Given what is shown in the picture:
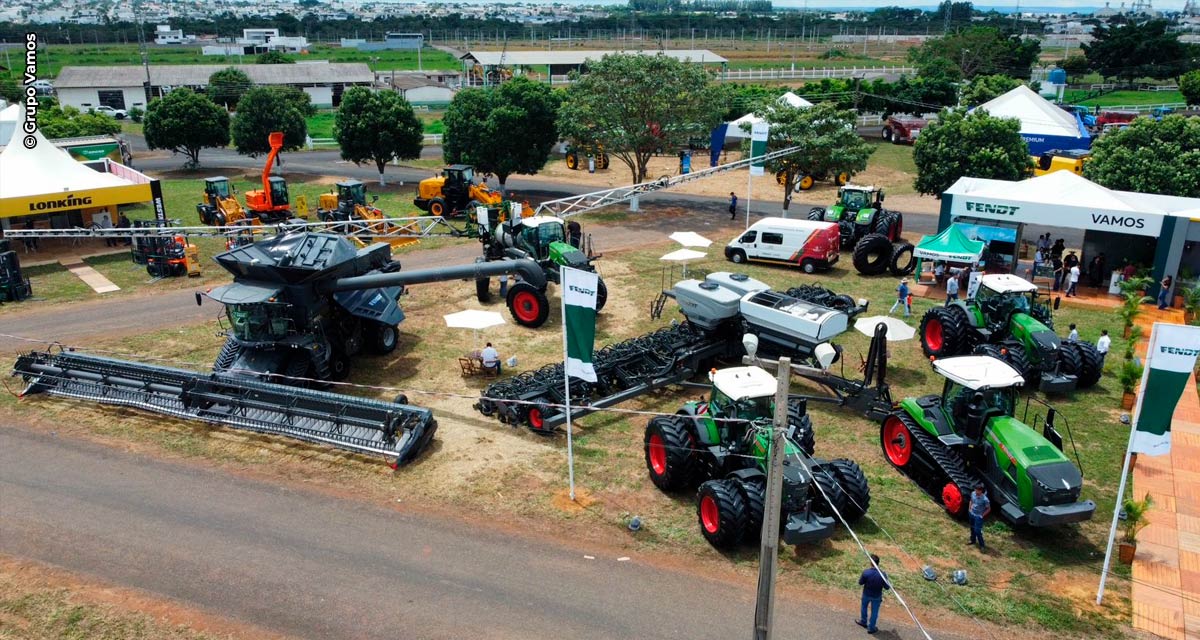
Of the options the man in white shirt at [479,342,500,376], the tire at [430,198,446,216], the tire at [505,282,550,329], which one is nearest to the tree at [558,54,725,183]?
the tire at [430,198,446,216]

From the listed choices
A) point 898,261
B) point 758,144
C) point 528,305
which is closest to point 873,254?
point 898,261

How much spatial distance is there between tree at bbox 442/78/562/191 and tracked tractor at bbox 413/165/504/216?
2.42m

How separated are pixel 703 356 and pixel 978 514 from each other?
6.74 m

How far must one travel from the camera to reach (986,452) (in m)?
12.4

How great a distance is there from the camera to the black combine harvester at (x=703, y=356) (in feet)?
50.1

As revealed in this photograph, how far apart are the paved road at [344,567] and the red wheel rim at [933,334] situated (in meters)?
9.70

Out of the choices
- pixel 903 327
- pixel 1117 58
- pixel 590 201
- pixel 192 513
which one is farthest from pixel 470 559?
pixel 1117 58

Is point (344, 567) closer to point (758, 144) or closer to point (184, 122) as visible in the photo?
point (758, 144)

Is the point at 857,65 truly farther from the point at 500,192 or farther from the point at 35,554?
the point at 35,554

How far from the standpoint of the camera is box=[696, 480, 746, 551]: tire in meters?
11.2

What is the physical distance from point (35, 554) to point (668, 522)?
30.2ft

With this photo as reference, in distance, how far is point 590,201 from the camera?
1379 inches

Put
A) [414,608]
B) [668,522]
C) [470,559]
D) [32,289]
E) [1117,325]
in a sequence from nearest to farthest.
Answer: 1. [414,608]
2. [470,559]
3. [668,522]
4. [1117,325]
5. [32,289]

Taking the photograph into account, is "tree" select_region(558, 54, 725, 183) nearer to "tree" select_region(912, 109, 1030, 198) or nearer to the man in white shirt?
"tree" select_region(912, 109, 1030, 198)
